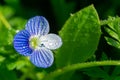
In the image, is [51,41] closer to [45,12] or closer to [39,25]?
[39,25]

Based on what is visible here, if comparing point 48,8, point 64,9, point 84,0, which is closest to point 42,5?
point 48,8

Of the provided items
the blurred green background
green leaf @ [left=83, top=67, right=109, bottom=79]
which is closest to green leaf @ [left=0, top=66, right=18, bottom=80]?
the blurred green background

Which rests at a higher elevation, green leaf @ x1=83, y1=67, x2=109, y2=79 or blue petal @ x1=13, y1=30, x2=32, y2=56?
→ blue petal @ x1=13, y1=30, x2=32, y2=56

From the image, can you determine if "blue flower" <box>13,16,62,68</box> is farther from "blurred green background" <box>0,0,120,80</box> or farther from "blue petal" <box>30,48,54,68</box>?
"blurred green background" <box>0,0,120,80</box>

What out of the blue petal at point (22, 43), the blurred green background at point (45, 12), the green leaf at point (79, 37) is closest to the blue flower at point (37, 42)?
the blue petal at point (22, 43)

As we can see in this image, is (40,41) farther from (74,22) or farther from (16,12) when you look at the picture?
(16,12)

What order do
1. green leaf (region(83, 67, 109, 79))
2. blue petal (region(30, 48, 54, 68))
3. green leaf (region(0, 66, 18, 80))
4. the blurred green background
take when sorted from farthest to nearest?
the blurred green background
green leaf (region(0, 66, 18, 80))
green leaf (region(83, 67, 109, 79))
blue petal (region(30, 48, 54, 68))

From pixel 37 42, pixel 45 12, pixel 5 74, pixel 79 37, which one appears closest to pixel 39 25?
pixel 37 42
